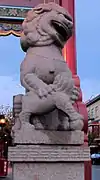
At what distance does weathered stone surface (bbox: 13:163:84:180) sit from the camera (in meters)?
2.72

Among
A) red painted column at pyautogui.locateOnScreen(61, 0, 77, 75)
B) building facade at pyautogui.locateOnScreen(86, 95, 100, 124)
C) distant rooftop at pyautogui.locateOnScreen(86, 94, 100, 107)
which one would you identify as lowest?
red painted column at pyautogui.locateOnScreen(61, 0, 77, 75)

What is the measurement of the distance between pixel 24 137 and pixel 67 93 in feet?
1.65

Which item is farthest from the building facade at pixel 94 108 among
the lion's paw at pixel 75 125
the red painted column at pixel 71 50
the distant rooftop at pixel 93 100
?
the lion's paw at pixel 75 125

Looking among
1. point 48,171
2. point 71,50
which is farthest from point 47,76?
point 71,50

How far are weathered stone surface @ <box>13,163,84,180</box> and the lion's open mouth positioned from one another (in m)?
1.12

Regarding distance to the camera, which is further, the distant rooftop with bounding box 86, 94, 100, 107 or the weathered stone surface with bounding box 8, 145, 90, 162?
the distant rooftop with bounding box 86, 94, 100, 107

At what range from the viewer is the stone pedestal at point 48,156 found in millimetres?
2715

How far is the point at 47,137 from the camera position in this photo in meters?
2.80

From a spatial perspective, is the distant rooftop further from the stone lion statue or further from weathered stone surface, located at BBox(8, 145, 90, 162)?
weathered stone surface, located at BBox(8, 145, 90, 162)

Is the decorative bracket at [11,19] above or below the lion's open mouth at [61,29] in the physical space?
above

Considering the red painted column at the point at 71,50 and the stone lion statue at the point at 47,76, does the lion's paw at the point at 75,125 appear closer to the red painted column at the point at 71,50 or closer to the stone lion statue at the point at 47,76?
the stone lion statue at the point at 47,76

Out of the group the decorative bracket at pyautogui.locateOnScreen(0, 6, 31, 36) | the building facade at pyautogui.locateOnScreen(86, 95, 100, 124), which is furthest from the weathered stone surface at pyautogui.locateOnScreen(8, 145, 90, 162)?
the building facade at pyautogui.locateOnScreen(86, 95, 100, 124)

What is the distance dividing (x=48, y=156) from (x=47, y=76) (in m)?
0.66

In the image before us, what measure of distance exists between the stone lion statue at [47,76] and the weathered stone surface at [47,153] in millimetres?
176
